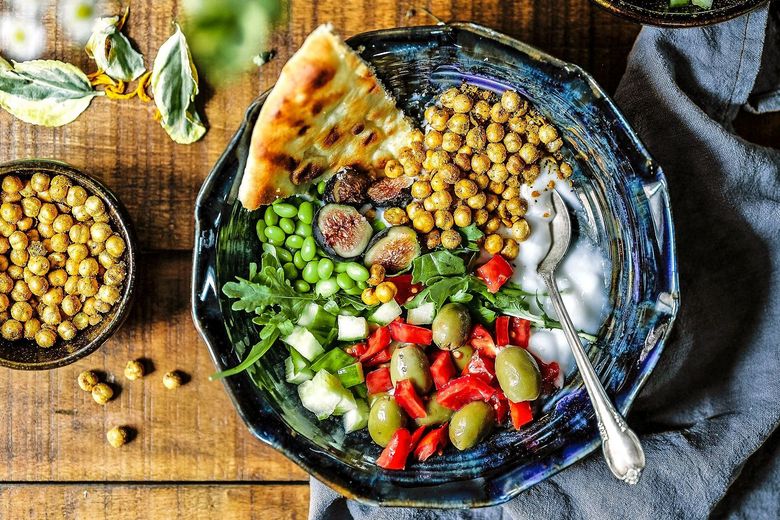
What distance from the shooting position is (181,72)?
2041 mm

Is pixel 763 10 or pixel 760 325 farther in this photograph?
pixel 760 325

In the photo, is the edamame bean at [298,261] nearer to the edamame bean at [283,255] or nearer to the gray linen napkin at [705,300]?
the edamame bean at [283,255]

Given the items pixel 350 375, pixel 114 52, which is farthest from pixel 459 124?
pixel 114 52

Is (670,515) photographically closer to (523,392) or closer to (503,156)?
(523,392)

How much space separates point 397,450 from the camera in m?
1.83

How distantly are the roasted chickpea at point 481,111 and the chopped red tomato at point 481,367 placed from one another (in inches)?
Answer: 22.6

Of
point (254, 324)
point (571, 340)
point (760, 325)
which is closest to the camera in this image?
point (571, 340)

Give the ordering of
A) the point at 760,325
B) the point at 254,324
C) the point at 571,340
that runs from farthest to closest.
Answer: the point at 760,325 < the point at 254,324 < the point at 571,340

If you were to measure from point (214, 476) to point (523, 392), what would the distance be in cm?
91

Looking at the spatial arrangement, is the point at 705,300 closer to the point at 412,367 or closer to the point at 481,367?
the point at 481,367

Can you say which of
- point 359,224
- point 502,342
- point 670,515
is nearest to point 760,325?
point 670,515

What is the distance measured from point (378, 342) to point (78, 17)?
1.18 metres

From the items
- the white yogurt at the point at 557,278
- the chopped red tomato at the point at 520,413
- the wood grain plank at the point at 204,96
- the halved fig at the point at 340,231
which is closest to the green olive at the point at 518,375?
the chopped red tomato at the point at 520,413

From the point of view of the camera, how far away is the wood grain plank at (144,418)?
211 cm
